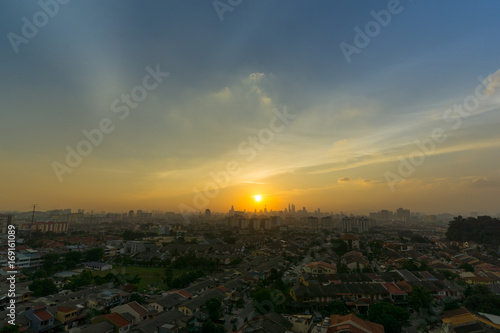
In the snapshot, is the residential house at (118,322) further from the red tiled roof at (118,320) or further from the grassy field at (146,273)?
the grassy field at (146,273)

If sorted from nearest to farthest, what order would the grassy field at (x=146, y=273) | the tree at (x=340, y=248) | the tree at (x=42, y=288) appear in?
the tree at (x=42, y=288), the grassy field at (x=146, y=273), the tree at (x=340, y=248)

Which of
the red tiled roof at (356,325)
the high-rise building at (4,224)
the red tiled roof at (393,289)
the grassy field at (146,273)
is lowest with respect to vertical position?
the grassy field at (146,273)

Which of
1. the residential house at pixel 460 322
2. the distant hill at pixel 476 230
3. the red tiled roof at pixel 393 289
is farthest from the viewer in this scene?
the distant hill at pixel 476 230

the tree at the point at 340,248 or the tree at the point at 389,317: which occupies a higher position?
the tree at the point at 389,317

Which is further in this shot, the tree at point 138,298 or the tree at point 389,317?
the tree at point 138,298

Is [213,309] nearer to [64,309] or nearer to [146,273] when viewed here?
[64,309]

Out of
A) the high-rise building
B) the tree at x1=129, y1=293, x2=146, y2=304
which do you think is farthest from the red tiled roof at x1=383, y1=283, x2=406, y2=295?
the high-rise building

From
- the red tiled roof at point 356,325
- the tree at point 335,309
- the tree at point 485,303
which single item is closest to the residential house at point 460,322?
the tree at point 485,303

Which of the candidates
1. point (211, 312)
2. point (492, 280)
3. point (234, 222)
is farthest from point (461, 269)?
point (234, 222)
